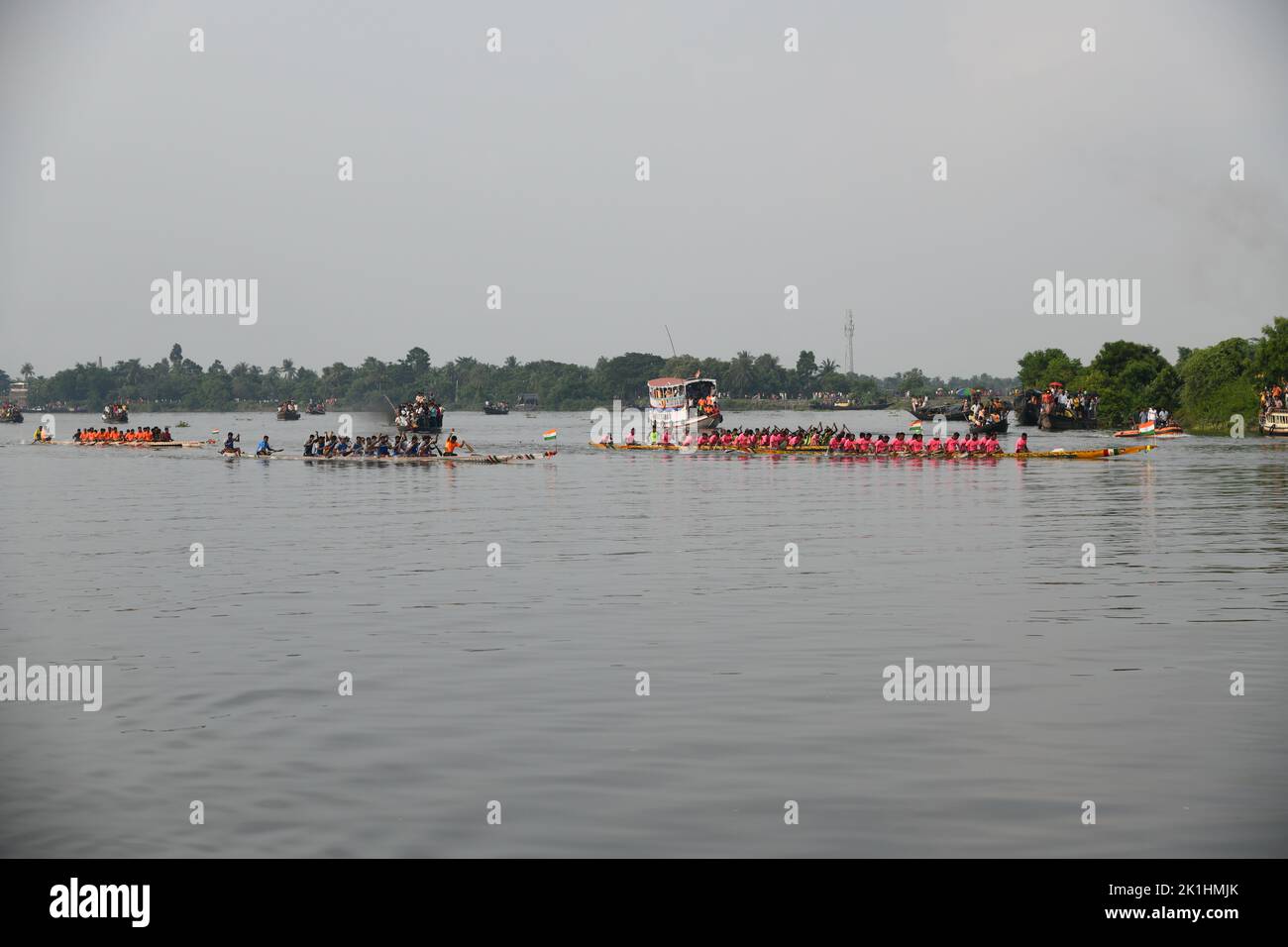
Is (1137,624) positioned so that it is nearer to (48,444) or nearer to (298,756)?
(298,756)

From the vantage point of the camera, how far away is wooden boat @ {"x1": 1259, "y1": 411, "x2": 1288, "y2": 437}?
11225 cm

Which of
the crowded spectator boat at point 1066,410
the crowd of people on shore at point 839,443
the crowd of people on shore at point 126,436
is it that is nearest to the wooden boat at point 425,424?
the crowd of people on shore at point 126,436

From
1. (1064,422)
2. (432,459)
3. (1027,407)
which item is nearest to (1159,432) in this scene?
(1064,422)

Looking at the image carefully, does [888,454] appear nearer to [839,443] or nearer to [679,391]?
[839,443]

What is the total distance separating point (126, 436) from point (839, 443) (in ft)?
219

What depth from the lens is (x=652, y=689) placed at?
17.1 m

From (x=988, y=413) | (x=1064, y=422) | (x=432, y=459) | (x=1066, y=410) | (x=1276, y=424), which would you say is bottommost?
(x=432, y=459)

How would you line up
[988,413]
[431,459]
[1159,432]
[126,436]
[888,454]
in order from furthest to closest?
[988,413] → [1159,432] → [126,436] → [431,459] → [888,454]

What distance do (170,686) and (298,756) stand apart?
4736 mm

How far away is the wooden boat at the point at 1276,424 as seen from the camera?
368 ft

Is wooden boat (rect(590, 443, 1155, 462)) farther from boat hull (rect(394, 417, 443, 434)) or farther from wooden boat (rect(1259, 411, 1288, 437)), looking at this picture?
boat hull (rect(394, 417, 443, 434))

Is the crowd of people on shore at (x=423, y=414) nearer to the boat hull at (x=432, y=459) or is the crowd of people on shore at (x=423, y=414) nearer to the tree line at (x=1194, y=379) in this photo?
the boat hull at (x=432, y=459)

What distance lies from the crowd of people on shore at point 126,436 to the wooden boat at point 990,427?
73037 mm

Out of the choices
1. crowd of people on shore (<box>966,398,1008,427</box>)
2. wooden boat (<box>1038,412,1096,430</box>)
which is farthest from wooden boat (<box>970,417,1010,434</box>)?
wooden boat (<box>1038,412,1096,430</box>)
